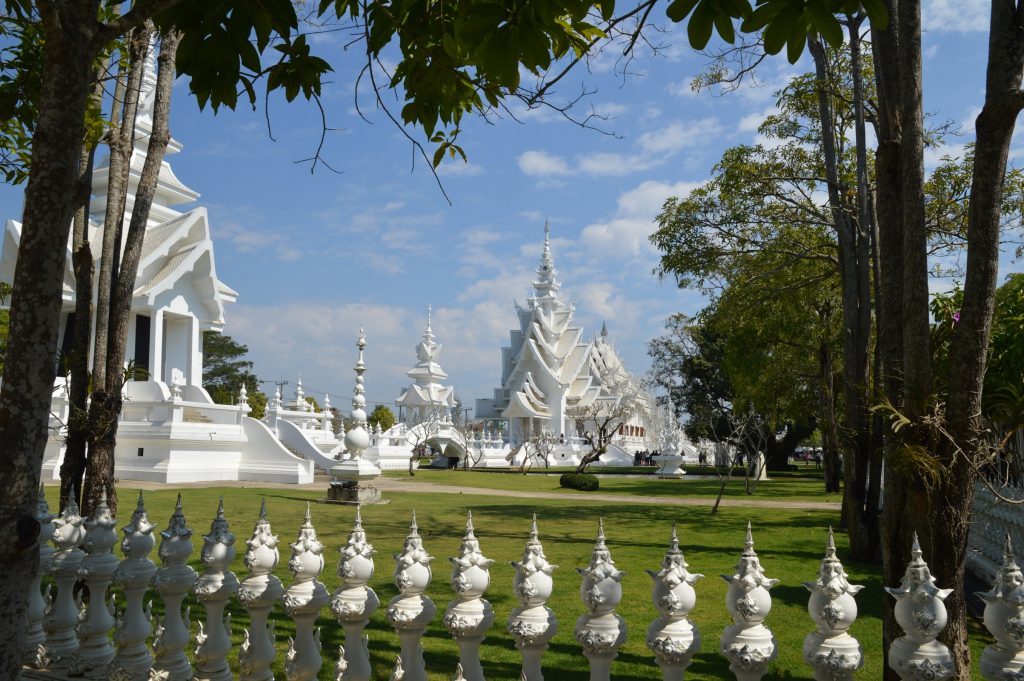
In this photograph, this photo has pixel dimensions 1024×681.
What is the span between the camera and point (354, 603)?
139 inches

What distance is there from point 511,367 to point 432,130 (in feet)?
208

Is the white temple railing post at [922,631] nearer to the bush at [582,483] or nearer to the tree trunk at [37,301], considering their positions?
the tree trunk at [37,301]

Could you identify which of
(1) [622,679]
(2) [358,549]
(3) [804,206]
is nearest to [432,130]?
(2) [358,549]

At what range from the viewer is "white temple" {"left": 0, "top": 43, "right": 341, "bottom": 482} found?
2170 cm

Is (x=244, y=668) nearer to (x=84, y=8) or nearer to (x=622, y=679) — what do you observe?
(x=622, y=679)

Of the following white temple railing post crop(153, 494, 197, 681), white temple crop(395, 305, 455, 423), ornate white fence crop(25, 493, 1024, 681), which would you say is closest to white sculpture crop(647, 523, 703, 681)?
ornate white fence crop(25, 493, 1024, 681)

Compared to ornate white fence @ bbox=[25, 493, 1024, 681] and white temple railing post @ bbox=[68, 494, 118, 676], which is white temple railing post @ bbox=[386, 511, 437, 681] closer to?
ornate white fence @ bbox=[25, 493, 1024, 681]

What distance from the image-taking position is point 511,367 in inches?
2655

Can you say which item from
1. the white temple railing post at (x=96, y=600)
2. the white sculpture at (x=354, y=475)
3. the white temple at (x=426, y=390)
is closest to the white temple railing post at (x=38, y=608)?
the white temple railing post at (x=96, y=600)

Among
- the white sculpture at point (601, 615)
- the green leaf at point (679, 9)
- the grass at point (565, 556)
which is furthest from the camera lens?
the grass at point (565, 556)

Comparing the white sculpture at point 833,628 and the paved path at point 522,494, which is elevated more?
the white sculpture at point 833,628

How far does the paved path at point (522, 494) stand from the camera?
19.8 m

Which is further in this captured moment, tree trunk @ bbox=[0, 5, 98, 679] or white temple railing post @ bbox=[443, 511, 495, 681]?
white temple railing post @ bbox=[443, 511, 495, 681]

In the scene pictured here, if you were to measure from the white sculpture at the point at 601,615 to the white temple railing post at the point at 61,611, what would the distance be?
9.15ft
